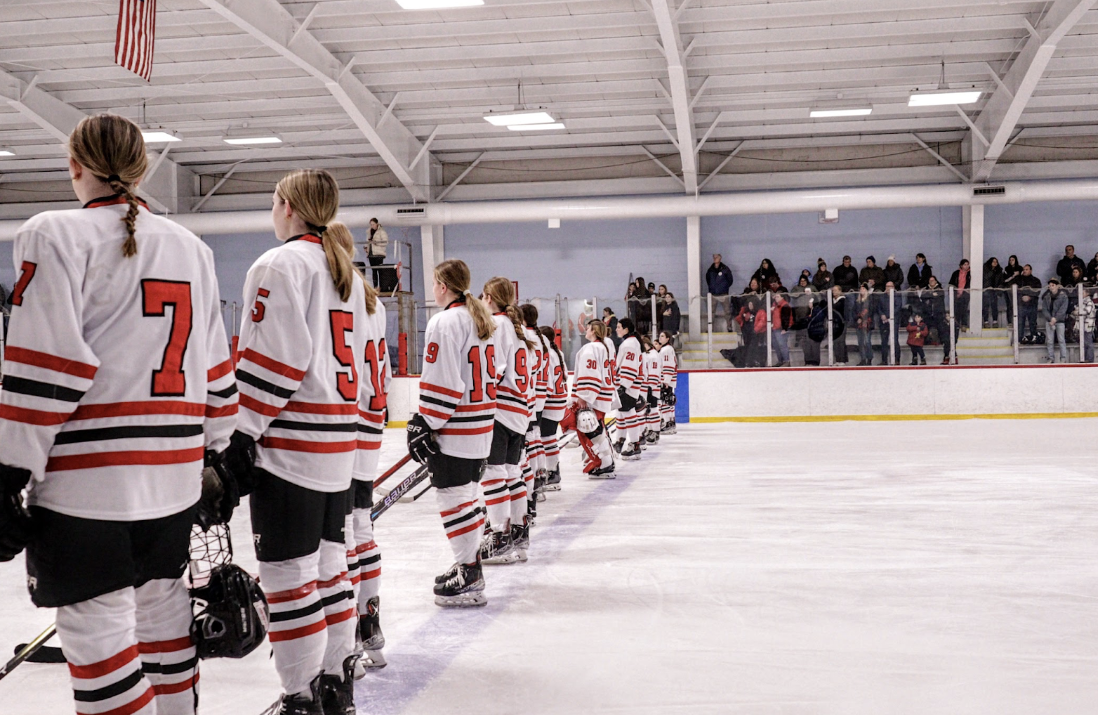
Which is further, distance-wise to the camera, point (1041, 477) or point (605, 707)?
point (1041, 477)

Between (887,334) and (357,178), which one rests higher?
(357,178)

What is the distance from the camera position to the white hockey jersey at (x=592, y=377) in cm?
806

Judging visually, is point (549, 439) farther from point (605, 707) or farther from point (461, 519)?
point (605, 707)

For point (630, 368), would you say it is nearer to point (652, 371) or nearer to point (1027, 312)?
point (652, 371)

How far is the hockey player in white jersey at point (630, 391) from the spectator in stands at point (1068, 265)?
10.1 meters

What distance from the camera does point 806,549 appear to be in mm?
4969

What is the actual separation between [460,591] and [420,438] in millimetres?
656

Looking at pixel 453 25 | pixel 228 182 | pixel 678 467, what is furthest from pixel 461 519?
pixel 228 182

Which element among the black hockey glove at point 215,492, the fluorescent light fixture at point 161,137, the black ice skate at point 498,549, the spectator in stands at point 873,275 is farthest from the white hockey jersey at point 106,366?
the spectator in stands at point 873,275

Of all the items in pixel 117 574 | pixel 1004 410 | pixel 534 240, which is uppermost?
pixel 534 240

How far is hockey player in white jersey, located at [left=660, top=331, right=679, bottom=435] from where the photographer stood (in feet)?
41.1

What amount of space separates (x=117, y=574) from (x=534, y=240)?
56.7ft

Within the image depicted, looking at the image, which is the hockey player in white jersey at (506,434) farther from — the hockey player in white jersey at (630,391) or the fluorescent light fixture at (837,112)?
the fluorescent light fixture at (837,112)

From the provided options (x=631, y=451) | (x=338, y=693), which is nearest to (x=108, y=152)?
(x=338, y=693)
